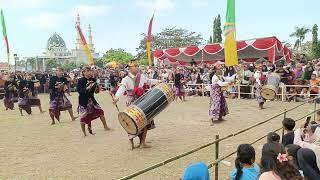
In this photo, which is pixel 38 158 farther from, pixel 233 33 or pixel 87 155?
pixel 233 33

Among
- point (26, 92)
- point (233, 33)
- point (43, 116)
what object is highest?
point (233, 33)

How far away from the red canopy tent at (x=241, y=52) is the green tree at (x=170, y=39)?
1161 inches

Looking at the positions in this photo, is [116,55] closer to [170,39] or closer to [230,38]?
[170,39]

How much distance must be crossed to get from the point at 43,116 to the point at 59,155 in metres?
6.80

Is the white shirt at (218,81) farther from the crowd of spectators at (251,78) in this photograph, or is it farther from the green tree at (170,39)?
the green tree at (170,39)

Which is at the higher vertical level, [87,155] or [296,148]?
[296,148]

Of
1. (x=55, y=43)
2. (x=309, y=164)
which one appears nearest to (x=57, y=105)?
(x=309, y=164)

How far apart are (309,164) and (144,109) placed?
3.47 metres

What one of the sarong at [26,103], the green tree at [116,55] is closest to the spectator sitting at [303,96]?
the sarong at [26,103]

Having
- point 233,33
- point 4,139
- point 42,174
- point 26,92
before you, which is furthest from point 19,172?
point 26,92

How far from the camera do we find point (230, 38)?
1112 cm

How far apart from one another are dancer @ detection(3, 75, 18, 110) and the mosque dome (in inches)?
4147

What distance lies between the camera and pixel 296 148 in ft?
15.8

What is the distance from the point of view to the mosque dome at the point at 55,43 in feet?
395
